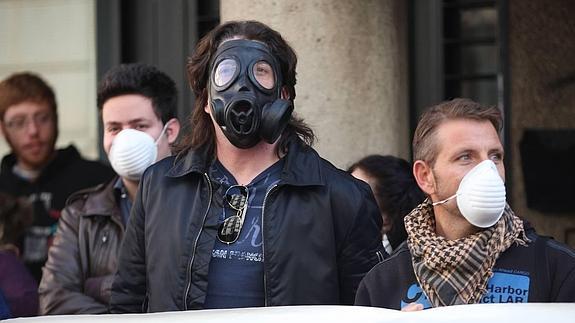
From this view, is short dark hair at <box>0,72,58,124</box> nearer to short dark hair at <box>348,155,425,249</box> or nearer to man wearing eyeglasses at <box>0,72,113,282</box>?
man wearing eyeglasses at <box>0,72,113,282</box>

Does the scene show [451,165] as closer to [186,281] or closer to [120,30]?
[186,281]

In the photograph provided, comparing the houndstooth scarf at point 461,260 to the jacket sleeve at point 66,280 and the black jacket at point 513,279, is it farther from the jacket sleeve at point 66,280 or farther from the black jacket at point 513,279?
the jacket sleeve at point 66,280

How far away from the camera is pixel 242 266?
13.6ft

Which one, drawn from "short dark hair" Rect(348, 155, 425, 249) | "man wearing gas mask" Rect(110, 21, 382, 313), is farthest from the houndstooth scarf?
"short dark hair" Rect(348, 155, 425, 249)

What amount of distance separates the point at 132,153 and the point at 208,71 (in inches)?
31.3

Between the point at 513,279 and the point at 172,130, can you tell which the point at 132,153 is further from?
the point at 513,279

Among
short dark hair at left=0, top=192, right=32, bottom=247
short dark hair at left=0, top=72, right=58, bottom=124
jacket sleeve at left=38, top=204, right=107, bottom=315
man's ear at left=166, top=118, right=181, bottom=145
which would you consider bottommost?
jacket sleeve at left=38, top=204, right=107, bottom=315

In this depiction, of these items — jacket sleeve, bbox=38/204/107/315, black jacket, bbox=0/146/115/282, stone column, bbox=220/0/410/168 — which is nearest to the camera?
jacket sleeve, bbox=38/204/107/315

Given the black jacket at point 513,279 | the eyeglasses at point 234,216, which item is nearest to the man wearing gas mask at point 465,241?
the black jacket at point 513,279

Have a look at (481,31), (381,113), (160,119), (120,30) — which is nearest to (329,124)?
(381,113)

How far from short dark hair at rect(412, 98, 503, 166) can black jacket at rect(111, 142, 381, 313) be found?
25 centimetres

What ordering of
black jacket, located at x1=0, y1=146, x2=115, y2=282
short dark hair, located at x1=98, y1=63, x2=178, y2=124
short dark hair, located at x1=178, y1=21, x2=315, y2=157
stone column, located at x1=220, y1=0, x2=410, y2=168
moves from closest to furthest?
1. short dark hair, located at x1=178, y1=21, x2=315, y2=157
2. short dark hair, located at x1=98, y1=63, x2=178, y2=124
3. stone column, located at x1=220, y1=0, x2=410, y2=168
4. black jacket, located at x1=0, y1=146, x2=115, y2=282

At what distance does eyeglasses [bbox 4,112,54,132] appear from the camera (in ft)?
22.2

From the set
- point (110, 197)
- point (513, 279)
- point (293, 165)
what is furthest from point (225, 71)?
point (110, 197)
